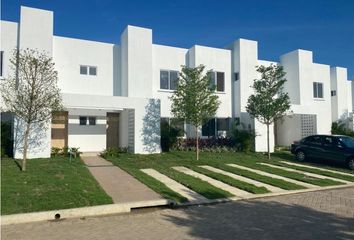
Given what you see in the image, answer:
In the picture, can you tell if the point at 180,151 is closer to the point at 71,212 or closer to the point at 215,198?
the point at 215,198

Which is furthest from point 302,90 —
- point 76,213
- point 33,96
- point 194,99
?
point 76,213

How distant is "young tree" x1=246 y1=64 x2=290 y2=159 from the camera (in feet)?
63.3

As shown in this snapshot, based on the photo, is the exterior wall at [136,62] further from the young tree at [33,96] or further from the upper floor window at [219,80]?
the young tree at [33,96]

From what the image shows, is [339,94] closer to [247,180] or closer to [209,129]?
[209,129]

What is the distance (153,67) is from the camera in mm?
21312

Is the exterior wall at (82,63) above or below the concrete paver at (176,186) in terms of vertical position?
above

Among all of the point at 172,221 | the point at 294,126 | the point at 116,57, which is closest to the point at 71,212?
the point at 172,221

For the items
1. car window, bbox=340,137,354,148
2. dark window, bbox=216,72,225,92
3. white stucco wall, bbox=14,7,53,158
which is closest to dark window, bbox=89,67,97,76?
white stucco wall, bbox=14,7,53,158

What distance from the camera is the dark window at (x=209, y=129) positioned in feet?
73.5

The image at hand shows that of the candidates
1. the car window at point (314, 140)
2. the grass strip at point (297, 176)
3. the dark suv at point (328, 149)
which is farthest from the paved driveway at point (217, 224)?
the car window at point (314, 140)

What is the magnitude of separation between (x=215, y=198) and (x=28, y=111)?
7978mm

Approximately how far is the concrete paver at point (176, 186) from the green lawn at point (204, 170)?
0.71ft

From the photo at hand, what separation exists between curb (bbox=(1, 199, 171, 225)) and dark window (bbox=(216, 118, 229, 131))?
14.5m

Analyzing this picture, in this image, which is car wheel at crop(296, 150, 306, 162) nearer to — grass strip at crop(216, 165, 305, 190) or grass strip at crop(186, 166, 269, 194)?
grass strip at crop(216, 165, 305, 190)
